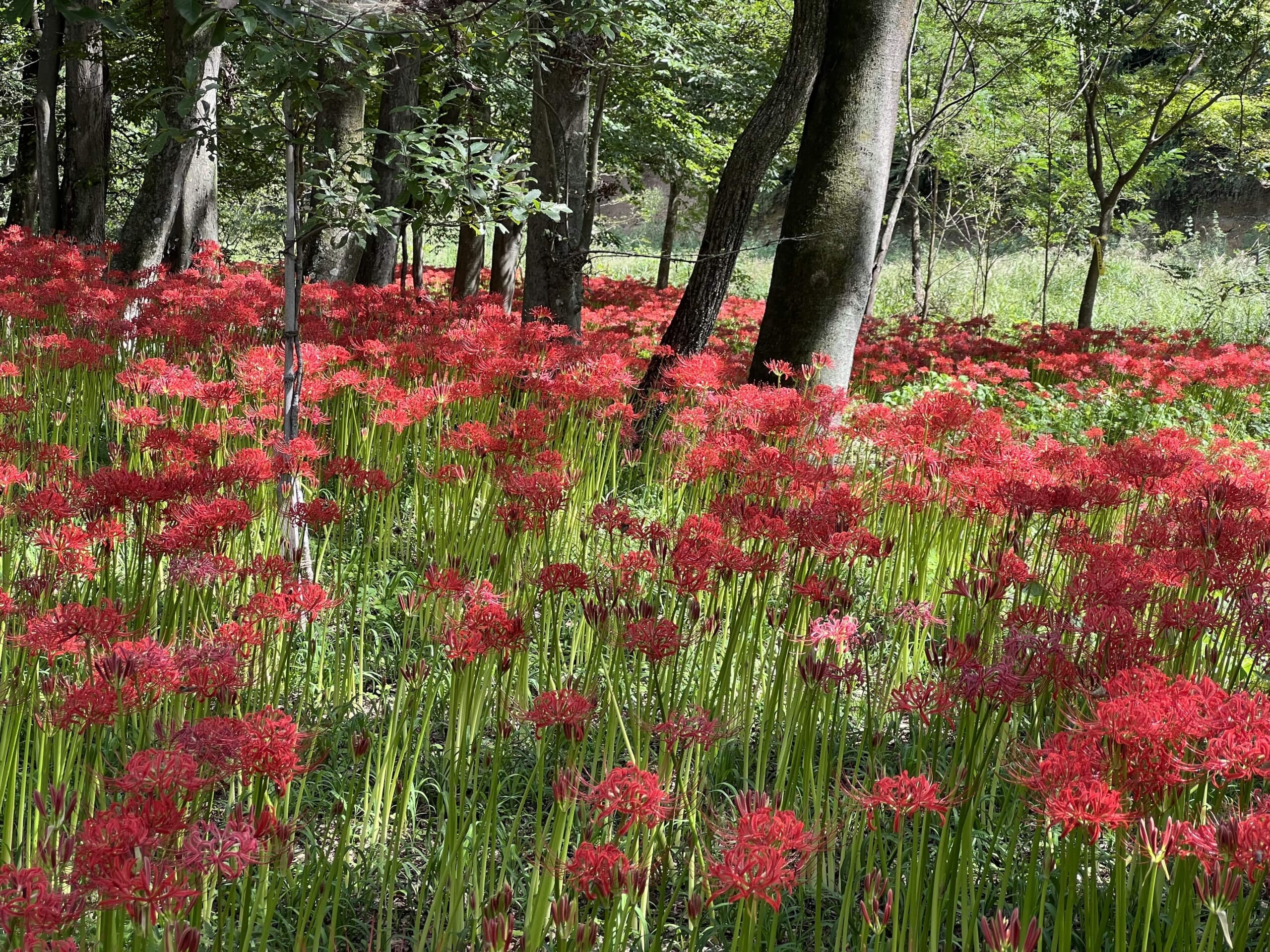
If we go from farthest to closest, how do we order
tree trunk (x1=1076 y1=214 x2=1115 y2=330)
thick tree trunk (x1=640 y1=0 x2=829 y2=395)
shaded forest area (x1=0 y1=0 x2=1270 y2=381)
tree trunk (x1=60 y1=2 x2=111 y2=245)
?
tree trunk (x1=1076 y1=214 x2=1115 y2=330) → tree trunk (x1=60 y1=2 x2=111 y2=245) → thick tree trunk (x1=640 y1=0 x2=829 y2=395) → shaded forest area (x1=0 y1=0 x2=1270 y2=381)

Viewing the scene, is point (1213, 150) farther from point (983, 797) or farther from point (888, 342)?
point (983, 797)

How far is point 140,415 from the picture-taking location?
3.57 meters

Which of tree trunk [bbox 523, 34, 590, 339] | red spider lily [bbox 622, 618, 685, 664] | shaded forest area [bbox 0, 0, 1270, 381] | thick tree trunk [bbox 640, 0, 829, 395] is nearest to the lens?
red spider lily [bbox 622, 618, 685, 664]

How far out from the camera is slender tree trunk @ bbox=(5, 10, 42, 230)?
15523 millimetres

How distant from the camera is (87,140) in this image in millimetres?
12117

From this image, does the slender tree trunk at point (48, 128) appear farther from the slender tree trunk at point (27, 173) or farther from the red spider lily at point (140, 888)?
the red spider lily at point (140, 888)

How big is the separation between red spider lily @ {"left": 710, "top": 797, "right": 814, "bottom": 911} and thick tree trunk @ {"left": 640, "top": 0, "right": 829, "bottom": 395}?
191 inches

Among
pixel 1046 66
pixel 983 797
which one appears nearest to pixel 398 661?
pixel 983 797

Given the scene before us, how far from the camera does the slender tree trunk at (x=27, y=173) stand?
611 inches

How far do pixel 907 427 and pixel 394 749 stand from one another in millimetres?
2379

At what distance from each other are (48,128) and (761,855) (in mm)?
14097

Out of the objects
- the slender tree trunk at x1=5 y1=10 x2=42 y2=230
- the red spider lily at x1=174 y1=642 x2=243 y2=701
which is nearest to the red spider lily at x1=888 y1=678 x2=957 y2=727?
the red spider lily at x1=174 y1=642 x2=243 y2=701

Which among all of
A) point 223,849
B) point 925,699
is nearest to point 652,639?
point 925,699

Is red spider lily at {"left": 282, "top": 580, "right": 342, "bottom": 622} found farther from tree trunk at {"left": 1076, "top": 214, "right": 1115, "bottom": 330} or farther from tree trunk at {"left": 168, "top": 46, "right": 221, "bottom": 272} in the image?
tree trunk at {"left": 1076, "top": 214, "right": 1115, "bottom": 330}
